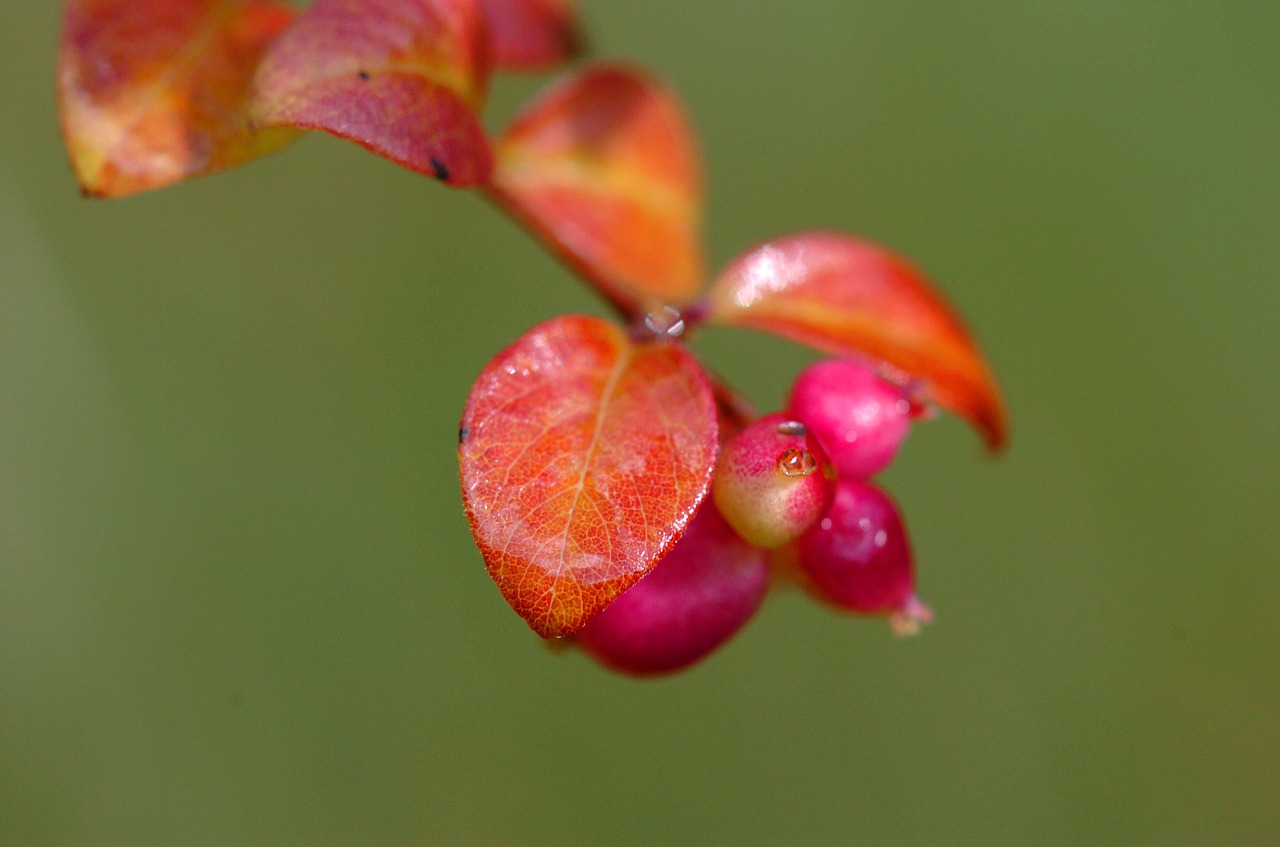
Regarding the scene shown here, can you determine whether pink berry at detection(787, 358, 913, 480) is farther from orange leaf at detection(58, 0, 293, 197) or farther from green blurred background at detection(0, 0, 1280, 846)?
green blurred background at detection(0, 0, 1280, 846)

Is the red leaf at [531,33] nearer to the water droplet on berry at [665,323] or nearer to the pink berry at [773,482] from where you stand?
the water droplet on berry at [665,323]

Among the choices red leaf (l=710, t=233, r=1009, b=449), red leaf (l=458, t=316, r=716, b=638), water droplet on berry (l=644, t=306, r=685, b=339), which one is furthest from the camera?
red leaf (l=710, t=233, r=1009, b=449)

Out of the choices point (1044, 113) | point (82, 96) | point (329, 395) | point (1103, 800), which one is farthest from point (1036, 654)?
point (82, 96)

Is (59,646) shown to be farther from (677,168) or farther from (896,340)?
(896,340)

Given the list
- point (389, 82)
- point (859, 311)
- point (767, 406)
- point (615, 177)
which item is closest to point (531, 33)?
point (615, 177)

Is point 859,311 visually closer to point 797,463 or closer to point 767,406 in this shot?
point 797,463

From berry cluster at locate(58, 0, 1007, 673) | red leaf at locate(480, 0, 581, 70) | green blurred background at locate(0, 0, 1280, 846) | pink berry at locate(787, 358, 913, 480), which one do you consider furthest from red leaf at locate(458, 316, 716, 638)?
green blurred background at locate(0, 0, 1280, 846)

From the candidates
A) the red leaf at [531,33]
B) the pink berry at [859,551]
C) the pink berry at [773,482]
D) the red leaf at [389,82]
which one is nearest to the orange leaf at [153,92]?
the red leaf at [389,82]
